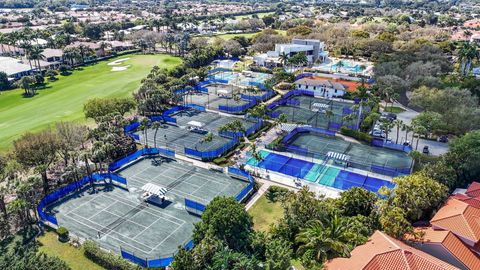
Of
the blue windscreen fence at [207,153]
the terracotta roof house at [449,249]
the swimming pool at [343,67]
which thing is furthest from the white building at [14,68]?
the terracotta roof house at [449,249]

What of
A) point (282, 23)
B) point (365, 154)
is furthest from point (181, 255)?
point (282, 23)

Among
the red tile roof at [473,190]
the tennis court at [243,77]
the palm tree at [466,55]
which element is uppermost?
the palm tree at [466,55]

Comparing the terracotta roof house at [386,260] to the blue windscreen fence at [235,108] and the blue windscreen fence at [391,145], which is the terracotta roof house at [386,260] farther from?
the blue windscreen fence at [235,108]

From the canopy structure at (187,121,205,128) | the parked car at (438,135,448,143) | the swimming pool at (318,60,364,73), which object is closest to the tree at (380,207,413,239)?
the parked car at (438,135,448,143)

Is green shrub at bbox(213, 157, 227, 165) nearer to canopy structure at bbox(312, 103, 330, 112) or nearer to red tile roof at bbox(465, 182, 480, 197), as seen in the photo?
canopy structure at bbox(312, 103, 330, 112)

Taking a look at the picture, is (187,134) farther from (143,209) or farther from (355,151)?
(355,151)

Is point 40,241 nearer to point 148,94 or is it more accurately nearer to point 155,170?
point 155,170
